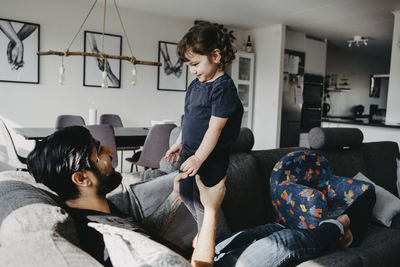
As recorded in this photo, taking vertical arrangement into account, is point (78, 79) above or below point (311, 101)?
above

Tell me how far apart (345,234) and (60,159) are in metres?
1.41

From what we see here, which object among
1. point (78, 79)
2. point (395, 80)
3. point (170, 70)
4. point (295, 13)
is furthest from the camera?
point (170, 70)

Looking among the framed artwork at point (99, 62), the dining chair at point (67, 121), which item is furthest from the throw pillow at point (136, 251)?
the framed artwork at point (99, 62)

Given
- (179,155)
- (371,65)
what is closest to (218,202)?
(179,155)

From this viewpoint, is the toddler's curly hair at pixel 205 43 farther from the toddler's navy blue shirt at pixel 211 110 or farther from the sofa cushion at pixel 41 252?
the sofa cushion at pixel 41 252

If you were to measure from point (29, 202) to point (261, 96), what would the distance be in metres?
5.90

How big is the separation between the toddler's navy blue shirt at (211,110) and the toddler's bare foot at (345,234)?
2.47ft

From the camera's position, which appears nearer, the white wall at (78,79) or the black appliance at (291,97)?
the white wall at (78,79)

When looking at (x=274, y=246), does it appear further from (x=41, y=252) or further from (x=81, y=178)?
(x=41, y=252)

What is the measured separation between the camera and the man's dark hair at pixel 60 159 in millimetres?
1122

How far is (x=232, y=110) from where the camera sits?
4.46 feet

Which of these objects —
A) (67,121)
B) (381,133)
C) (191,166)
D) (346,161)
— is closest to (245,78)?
(381,133)

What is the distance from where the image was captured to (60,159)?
112 centimetres

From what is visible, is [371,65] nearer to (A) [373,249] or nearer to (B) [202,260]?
(A) [373,249]
